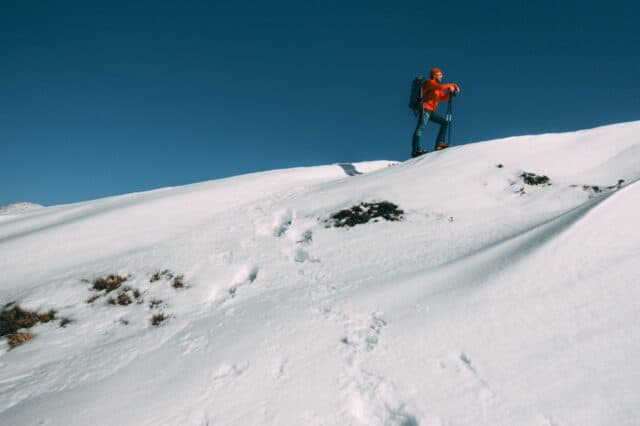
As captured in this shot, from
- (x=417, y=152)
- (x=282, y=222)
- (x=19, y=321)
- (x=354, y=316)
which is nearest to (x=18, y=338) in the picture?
(x=19, y=321)

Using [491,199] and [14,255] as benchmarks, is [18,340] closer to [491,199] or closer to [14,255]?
[14,255]

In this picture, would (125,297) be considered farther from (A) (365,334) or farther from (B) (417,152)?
(B) (417,152)

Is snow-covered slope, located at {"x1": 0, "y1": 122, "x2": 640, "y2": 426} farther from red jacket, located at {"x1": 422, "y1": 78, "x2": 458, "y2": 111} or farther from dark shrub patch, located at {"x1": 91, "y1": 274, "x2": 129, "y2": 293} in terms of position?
red jacket, located at {"x1": 422, "y1": 78, "x2": 458, "y2": 111}

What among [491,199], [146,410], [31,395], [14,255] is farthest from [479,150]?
[14,255]

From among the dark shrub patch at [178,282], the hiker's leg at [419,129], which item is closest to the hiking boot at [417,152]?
the hiker's leg at [419,129]

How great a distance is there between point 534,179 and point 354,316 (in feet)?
18.4

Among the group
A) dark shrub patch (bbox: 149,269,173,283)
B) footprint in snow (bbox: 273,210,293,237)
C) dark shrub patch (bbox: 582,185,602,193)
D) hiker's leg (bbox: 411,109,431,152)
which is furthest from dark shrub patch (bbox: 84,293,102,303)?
hiker's leg (bbox: 411,109,431,152)

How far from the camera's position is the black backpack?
10.1 m

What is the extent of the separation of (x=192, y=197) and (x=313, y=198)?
3.15m

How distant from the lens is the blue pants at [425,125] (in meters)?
10.2

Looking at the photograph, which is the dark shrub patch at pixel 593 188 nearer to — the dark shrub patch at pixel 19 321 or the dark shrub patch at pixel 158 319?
the dark shrub patch at pixel 158 319

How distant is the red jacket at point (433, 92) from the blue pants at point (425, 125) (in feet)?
0.59

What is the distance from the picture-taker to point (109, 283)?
506cm

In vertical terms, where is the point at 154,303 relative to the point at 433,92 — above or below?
below
